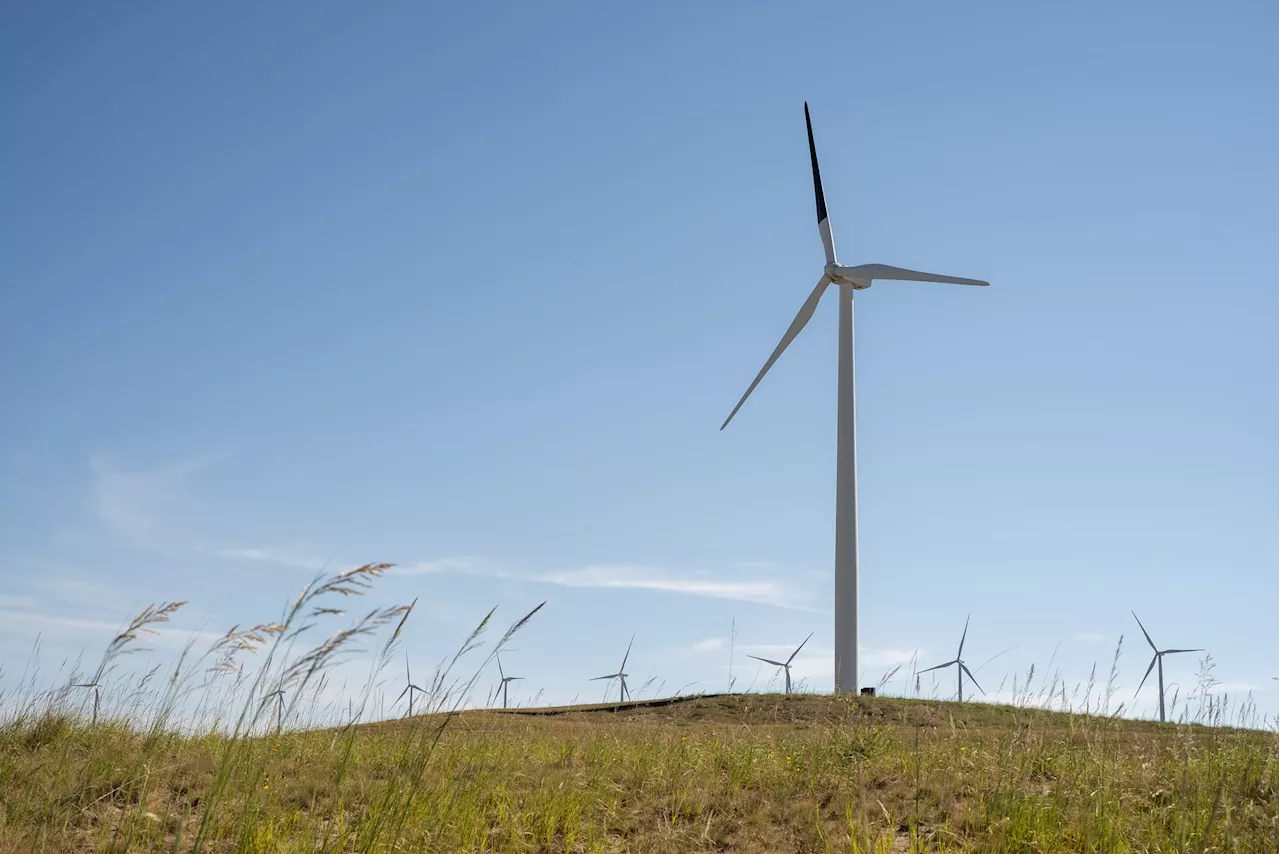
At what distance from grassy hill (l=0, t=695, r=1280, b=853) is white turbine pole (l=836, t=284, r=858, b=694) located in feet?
55.6

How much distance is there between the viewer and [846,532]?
29.3 m

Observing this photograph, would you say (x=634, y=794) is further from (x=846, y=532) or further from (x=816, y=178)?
(x=816, y=178)

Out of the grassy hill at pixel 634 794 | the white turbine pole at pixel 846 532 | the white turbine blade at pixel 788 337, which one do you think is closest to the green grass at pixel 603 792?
the grassy hill at pixel 634 794

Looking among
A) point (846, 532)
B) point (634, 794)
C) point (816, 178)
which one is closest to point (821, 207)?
point (816, 178)

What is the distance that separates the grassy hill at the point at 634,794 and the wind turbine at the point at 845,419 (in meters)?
17.0

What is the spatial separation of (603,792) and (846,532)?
21124 mm

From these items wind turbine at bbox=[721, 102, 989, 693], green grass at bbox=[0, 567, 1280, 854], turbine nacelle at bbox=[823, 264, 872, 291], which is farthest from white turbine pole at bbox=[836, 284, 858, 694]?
green grass at bbox=[0, 567, 1280, 854]

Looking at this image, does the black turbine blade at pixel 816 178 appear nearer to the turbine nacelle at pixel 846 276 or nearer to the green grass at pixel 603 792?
the turbine nacelle at pixel 846 276

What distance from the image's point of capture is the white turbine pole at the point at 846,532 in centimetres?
2842

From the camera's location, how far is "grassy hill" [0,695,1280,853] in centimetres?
752

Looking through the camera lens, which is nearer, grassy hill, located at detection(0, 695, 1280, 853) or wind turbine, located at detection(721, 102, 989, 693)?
grassy hill, located at detection(0, 695, 1280, 853)

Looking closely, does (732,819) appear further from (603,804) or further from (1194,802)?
(1194,802)

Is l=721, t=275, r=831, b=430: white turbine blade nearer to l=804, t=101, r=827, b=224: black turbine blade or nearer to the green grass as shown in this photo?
l=804, t=101, r=827, b=224: black turbine blade

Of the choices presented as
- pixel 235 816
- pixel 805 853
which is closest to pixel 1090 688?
pixel 805 853
